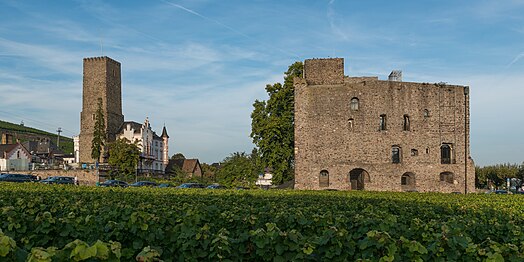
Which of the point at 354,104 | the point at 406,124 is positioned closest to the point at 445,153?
the point at 406,124

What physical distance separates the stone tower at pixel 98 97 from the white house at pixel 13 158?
8.88 m

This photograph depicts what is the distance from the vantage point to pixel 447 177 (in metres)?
43.8

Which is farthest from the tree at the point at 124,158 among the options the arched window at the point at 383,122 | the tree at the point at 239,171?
the arched window at the point at 383,122

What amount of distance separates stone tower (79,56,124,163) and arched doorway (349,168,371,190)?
46.3 meters

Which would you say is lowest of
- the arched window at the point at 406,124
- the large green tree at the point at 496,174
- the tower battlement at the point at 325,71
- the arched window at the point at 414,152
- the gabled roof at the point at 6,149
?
the large green tree at the point at 496,174

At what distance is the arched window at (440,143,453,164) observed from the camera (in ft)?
144

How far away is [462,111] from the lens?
44.1 meters

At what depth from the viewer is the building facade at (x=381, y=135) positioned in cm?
4288

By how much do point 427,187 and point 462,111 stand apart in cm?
729

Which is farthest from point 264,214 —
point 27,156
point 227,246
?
point 27,156

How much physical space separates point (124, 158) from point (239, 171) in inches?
857

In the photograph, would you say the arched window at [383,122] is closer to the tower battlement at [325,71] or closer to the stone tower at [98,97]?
the tower battlement at [325,71]

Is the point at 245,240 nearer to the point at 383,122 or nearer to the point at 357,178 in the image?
the point at 383,122

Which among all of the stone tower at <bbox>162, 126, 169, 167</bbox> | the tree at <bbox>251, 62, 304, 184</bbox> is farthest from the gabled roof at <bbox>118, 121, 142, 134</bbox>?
the tree at <bbox>251, 62, 304, 184</bbox>
